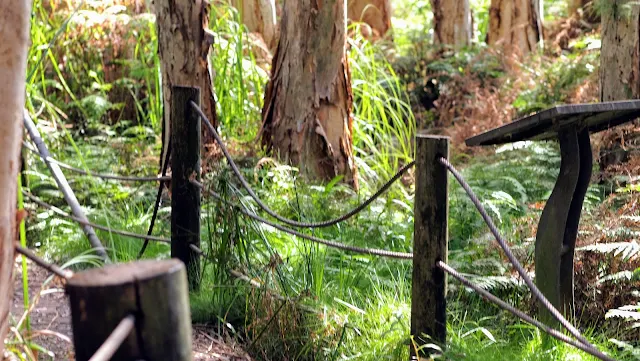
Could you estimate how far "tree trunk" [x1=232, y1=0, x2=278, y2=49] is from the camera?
1134 cm

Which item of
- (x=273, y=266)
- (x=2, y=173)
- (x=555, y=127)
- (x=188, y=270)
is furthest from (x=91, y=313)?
(x=188, y=270)

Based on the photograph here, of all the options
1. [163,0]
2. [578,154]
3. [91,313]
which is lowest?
[91,313]

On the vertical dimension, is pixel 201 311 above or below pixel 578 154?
below

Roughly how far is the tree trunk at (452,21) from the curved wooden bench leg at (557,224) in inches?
393

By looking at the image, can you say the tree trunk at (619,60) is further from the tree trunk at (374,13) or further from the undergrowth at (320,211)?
the tree trunk at (374,13)

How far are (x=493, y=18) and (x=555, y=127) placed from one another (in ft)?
35.5

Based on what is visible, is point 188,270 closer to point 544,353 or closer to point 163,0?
point 544,353

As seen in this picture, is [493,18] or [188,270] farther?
[493,18]

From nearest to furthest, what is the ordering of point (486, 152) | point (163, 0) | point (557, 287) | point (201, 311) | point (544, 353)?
1. point (544, 353)
2. point (557, 287)
3. point (201, 311)
4. point (163, 0)
5. point (486, 152)

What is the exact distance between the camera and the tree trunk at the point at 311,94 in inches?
284

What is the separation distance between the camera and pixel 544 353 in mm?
3734

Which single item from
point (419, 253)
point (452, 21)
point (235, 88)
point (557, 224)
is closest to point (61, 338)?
point (419, 253)

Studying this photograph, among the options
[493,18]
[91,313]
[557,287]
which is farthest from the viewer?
[493,18]

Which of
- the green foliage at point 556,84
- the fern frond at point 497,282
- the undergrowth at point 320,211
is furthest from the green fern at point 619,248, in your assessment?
the green foliage at point 556,84
